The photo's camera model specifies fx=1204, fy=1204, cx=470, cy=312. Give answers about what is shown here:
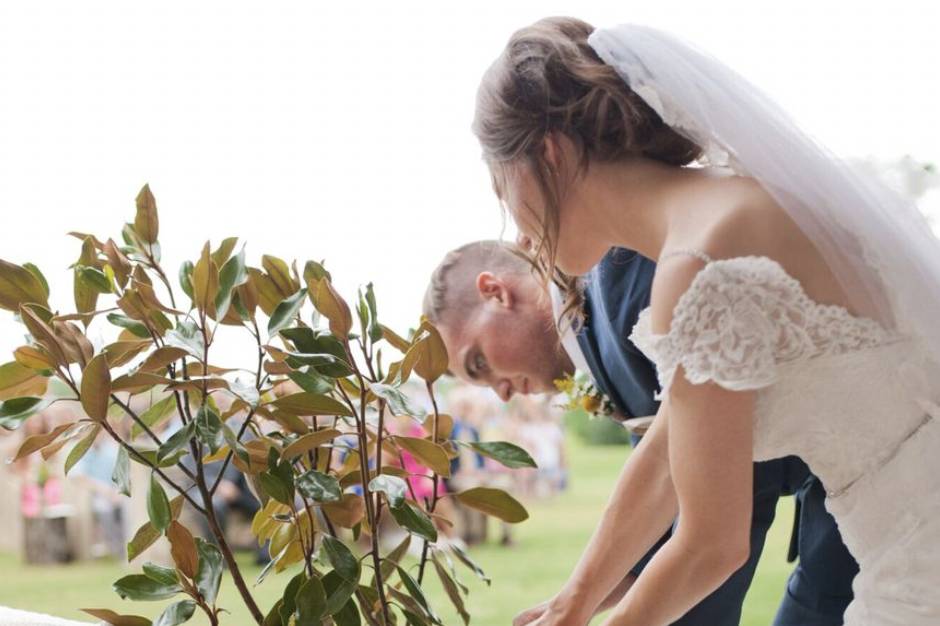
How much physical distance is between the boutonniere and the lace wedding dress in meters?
0.81

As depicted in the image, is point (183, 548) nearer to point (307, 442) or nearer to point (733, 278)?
point (307, 442)

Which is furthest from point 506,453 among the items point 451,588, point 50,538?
point 50,538

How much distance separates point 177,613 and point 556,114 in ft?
2.14

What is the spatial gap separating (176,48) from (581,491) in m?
5.99

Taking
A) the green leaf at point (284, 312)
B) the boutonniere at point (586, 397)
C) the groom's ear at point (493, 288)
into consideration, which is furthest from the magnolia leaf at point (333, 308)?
the groom's ear at point (493, 288)

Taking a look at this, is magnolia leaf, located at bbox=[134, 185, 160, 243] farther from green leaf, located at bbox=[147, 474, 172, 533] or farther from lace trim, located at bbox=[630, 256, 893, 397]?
lace trim, located at bbox=[630, 256, 893, 397]

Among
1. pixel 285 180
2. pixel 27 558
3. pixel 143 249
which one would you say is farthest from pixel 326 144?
pixel 27 558

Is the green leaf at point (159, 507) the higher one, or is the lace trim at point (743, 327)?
the lace trim at point (743, 327)

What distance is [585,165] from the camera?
1.26 m

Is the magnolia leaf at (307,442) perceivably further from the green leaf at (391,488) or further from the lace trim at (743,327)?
the lace trim at (743,327)

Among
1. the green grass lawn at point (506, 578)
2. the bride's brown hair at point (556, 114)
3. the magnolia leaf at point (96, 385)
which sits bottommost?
the green grass lawn at point (506, 578)

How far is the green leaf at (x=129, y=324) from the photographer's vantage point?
128 cm

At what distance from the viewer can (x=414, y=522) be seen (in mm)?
1254

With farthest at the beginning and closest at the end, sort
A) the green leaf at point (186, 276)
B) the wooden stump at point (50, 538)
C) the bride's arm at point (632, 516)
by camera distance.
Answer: the wooden stump at point (50, 538)
the bride's arm at point (632, 516)
the green leaf at point (186, 276)
